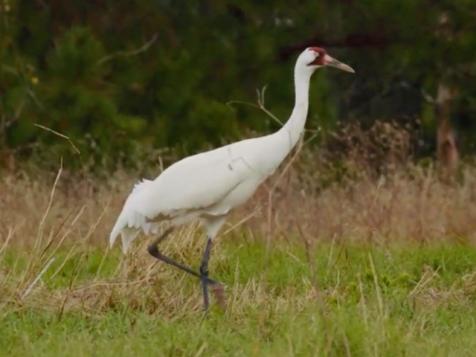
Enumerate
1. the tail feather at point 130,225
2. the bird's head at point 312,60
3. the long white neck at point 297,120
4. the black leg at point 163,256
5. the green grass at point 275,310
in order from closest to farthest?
the green grass at point 275,310 < the tail feather at point 130,225 < the black leg at point 163,256 < the long white neck at point 297,120 < the bird's head at point 312,60

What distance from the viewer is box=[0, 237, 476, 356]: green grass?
19.4 feet

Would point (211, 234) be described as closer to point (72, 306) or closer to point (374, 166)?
point (72, 306)

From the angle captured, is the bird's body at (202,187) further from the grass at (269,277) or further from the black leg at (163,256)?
the grass at (269,277)

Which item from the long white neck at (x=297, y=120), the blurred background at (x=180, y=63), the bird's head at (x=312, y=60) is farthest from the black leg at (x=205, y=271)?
the blurred background at (x=180, y=63)

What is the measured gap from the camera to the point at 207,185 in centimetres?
788

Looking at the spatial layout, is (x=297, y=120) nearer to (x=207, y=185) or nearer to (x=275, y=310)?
(x=207, y=185)

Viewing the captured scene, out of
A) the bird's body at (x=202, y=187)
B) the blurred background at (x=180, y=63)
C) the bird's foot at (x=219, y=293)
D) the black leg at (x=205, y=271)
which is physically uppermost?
the bird's body at (x=202, y=187)

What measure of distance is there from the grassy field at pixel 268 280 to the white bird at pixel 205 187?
186 mm

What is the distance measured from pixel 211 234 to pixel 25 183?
12.2 ft

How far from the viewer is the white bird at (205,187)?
789 cm

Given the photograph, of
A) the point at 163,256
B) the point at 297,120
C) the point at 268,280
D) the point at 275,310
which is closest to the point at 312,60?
the point at 297,120

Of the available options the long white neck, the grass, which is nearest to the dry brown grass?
the grass

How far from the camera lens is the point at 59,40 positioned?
13844 mm

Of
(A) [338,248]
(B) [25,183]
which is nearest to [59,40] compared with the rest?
(B) [25,183]
